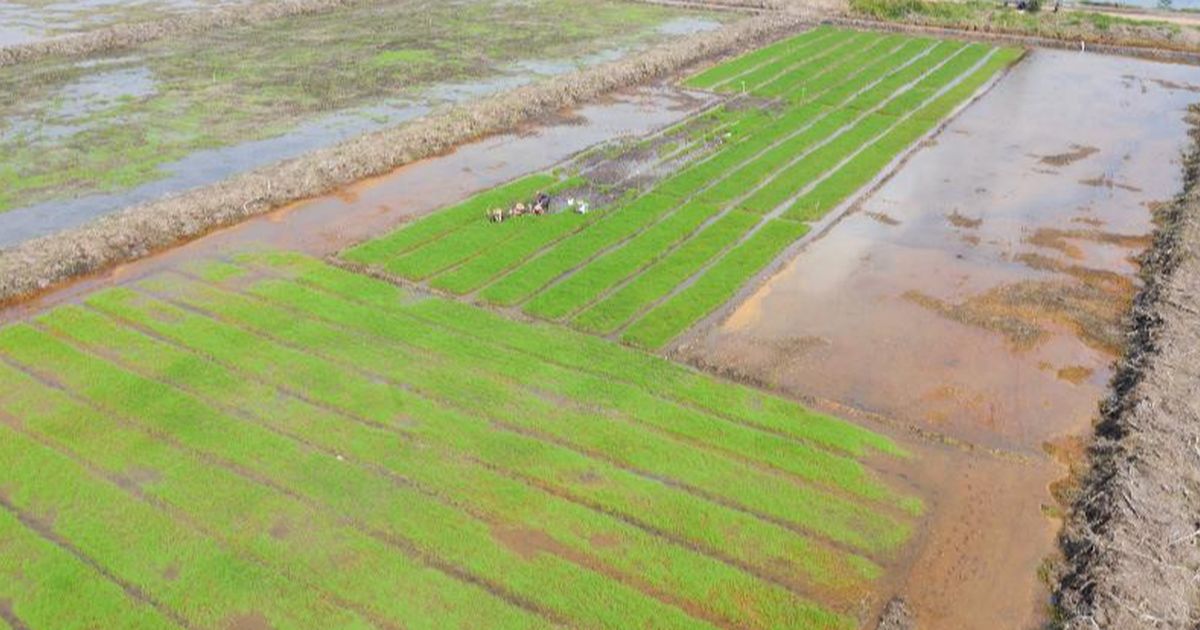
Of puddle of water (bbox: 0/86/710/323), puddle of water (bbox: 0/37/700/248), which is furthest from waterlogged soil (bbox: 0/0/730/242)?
puddle of water (bbox: 0/86/710/323)

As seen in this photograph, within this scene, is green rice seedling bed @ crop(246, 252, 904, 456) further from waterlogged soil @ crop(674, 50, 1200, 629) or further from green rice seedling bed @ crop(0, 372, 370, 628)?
green rice seedling bed @ crop(0, 372, 370, 628)

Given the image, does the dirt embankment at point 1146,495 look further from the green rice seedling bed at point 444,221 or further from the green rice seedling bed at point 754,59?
the green rice seedling bed at point 754,59

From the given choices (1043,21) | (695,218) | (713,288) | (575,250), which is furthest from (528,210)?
(1043,21)

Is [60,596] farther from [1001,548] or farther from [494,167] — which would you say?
[494,167]

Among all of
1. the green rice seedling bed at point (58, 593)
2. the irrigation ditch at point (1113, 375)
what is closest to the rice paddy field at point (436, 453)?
the green rice seedling bed at point (58, 593)

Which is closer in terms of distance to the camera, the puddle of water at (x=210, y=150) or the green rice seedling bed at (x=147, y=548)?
the green rice seedling bed at (x=147, y=548)
